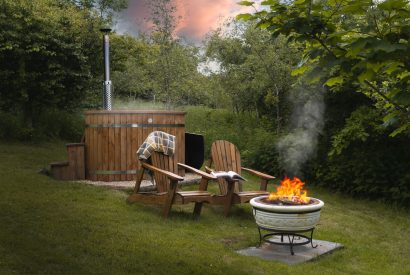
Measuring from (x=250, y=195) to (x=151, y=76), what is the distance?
10.6 m

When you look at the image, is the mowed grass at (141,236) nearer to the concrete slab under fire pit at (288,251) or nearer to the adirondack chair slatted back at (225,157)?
the concrete slab under fire pit at (288,251)

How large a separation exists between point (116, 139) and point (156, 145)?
→ 126 centimetres

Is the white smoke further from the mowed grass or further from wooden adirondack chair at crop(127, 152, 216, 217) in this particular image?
wooden adirondack chair at crop(127, 152, 216, 217)

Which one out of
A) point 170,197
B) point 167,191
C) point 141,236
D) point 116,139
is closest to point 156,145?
point 167,191

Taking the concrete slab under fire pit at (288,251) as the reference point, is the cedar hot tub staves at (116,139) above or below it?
above

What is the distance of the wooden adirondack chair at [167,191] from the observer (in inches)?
210

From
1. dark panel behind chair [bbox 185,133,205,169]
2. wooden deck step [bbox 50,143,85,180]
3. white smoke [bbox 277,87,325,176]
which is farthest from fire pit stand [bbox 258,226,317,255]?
white smoke [bbox 277,87,325,176]

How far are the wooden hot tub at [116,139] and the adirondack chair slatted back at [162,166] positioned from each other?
109cm

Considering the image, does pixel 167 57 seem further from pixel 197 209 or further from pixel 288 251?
pixel 288 251

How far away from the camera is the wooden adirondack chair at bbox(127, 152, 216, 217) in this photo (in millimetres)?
5340

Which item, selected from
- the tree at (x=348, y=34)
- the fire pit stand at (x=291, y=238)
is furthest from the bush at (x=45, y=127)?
the tree at (x=348, y=34)

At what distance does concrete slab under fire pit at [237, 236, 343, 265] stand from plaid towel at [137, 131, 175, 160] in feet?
5.70

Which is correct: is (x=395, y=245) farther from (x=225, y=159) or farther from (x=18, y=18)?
(x=18, y=18)

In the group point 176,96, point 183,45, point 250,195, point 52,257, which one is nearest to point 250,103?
point 176,96
